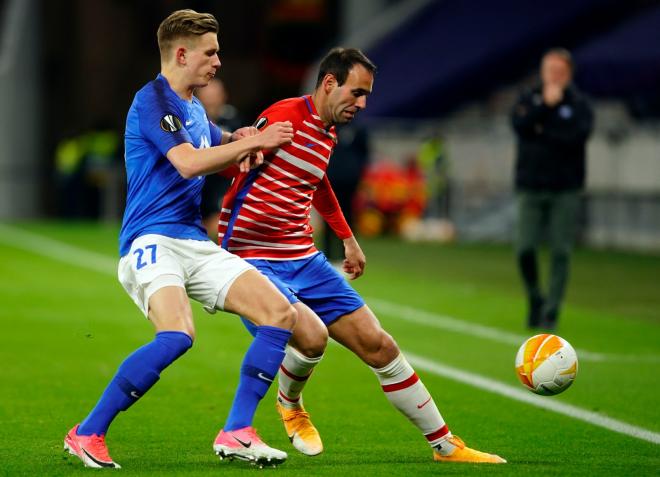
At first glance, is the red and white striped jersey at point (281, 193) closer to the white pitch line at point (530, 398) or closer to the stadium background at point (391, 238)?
the stadium background at point (391, 238)

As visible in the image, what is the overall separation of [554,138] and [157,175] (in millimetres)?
6327

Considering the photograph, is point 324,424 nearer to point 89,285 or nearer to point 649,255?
point 89,285

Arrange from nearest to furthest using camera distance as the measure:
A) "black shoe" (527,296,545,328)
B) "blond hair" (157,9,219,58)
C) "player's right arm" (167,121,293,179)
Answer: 1. "player's right arm" (167,121,293,179)
2. "blond hair" (157,9,219,58)
3. "black shoe" (527,296,545,328)

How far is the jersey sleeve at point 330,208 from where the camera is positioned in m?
7.39

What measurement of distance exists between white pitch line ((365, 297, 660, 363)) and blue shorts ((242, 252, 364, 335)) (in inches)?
165

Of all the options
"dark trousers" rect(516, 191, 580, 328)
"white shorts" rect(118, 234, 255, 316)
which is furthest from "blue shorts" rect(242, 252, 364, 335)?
"dark trousers" rect(516, 191, 580, 328)

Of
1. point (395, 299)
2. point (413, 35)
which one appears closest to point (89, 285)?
point (395, 299)

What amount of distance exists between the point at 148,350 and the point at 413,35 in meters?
25.3

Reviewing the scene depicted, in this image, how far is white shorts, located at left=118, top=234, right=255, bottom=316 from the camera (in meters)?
6.47

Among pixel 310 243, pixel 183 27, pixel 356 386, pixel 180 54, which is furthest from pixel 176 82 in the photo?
pixel 356 386

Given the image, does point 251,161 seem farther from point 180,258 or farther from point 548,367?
point 548,367

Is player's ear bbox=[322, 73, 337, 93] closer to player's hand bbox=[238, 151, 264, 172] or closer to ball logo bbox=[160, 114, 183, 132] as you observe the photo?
player's hand bbox=[238, 151, 264, 172]

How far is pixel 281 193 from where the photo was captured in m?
6.98

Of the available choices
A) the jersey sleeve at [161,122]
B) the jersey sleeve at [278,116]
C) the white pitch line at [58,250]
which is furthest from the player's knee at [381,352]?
the white pitch line at [58,250]
